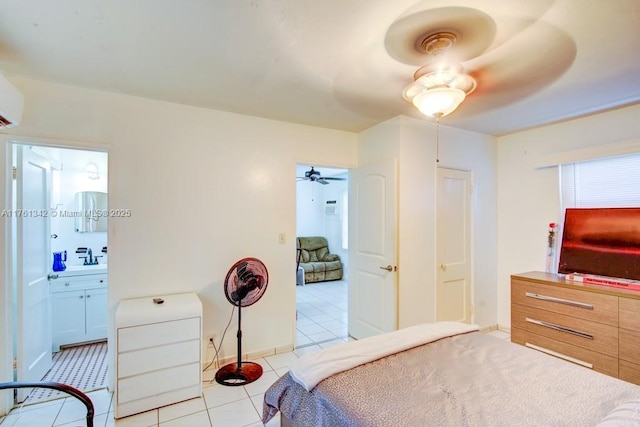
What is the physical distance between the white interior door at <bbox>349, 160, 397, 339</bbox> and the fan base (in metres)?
1.23

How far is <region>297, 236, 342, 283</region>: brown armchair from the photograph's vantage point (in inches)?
259

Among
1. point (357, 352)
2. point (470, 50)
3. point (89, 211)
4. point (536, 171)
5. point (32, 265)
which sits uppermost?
point (470, 50)

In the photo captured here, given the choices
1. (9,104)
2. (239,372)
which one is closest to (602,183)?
(239,372)

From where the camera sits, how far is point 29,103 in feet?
7.15

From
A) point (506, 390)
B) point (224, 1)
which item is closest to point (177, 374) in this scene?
point (506, 390)

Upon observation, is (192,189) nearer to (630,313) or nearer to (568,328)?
(568,328)

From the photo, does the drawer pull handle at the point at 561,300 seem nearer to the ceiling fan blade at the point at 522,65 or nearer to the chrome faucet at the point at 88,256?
the ceiling fan blade at the point at 522,65

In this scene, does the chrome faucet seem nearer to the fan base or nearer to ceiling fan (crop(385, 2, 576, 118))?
the fan base

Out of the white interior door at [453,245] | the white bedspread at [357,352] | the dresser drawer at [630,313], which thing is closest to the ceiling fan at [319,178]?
the white interior door at [453,245]

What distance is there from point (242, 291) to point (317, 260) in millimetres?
4561

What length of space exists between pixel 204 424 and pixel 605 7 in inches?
128

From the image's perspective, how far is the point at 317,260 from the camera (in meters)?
7.02

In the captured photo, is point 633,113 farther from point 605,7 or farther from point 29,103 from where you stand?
point 29,103

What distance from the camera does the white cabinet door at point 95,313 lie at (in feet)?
10.8
